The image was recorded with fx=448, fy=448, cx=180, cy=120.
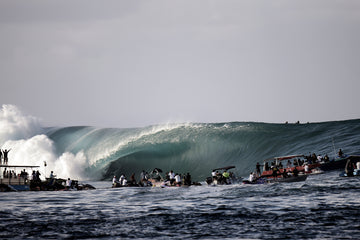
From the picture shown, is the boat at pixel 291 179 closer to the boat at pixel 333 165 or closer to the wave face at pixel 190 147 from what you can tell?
the boat at pixel 333 165

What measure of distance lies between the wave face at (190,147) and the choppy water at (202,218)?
2280 cm

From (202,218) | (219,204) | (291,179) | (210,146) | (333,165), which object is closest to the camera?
(202,218)

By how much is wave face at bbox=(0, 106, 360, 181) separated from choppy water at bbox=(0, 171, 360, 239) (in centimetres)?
2280

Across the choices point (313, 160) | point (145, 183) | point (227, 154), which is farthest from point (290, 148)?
point (145, 183)

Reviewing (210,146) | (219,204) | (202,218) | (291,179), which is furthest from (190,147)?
(202,218)

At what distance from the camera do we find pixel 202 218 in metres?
15.7

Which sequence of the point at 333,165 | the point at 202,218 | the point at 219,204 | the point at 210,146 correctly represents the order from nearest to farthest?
the point at 202,218
the point at 219,204
the point at 333,165
the point at 210,146

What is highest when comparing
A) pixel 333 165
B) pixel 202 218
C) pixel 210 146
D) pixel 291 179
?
pixel 210 146

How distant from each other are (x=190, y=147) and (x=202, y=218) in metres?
40.4

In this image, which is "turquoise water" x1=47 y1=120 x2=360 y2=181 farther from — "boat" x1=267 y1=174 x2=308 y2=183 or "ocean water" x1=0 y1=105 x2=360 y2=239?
"boat" x1=267 y1=174 x2=308 y2=183

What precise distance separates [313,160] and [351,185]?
13487 mm

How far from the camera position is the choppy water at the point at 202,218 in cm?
1291

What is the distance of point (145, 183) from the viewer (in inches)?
1535

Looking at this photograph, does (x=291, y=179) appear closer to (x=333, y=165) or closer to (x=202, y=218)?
(x=333, y=165)
